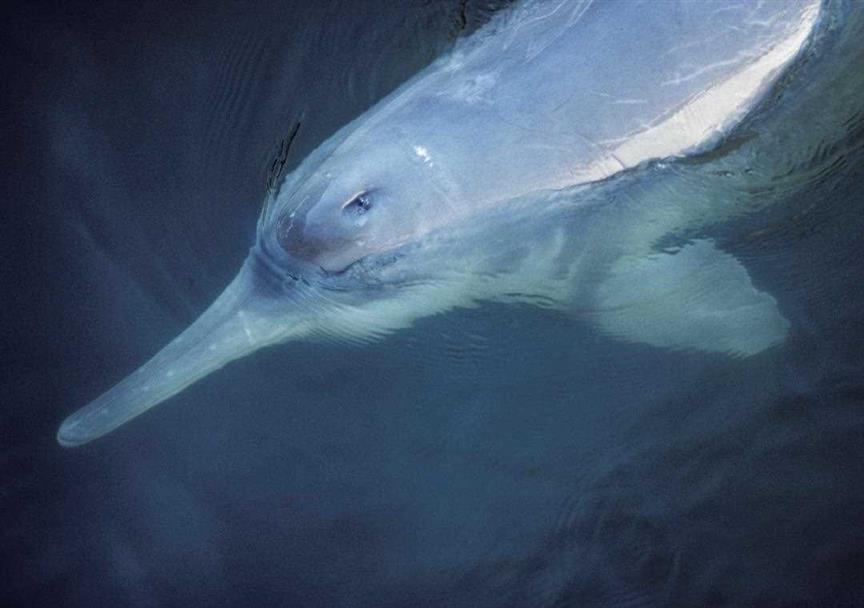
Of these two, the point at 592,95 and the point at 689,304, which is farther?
the point at 689,304

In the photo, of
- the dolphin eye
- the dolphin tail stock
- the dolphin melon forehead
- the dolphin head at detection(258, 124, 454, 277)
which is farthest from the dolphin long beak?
the dolphin tail stock

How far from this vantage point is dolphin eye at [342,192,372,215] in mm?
5777

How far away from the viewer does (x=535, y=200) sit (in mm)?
5930

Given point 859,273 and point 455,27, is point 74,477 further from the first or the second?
point 859,273

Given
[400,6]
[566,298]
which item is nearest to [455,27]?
[400,6]

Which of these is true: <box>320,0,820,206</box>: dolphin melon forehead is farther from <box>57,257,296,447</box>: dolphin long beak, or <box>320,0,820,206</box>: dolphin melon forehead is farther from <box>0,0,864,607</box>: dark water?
<box>57,257,296,447</box>: dolphin long beak

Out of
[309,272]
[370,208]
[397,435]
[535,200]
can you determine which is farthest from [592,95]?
[397,435]

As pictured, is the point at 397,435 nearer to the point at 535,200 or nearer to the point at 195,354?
the point at 195,354

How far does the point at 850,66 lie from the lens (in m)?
6.80

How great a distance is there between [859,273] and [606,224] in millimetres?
1728

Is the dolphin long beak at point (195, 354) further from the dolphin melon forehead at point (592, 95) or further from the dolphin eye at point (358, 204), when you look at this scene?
the dolphin melon forehead at point (592, 95)

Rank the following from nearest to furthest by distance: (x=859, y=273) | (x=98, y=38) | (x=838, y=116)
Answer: (x=859, y=273)
(x=838, y=116)
(x=98, y=38)

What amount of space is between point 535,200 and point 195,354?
7.35ft

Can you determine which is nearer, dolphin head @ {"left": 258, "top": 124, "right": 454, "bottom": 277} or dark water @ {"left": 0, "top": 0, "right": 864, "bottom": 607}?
dark water @ {"left": 0, "top": 0, "right": 864, "bottom": 607}
